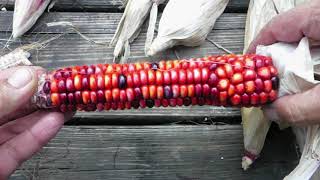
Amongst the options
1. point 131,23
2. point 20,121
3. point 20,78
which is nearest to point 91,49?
point 131,23

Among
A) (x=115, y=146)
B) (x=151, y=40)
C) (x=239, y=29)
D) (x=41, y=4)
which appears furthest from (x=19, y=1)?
(x=239, y=29)

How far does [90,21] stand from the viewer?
6.10 ft

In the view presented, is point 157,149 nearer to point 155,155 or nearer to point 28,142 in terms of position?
point 155,155

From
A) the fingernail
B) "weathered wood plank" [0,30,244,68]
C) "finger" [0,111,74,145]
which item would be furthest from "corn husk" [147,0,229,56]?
the fingernail

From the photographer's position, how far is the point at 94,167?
5.15 ft

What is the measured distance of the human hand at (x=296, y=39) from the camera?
128 centimetres

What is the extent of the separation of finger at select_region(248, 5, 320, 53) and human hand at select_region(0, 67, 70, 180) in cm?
59

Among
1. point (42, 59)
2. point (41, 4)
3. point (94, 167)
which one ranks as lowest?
point (94, 167)

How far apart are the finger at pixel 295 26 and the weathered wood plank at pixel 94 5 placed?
0.45 meters

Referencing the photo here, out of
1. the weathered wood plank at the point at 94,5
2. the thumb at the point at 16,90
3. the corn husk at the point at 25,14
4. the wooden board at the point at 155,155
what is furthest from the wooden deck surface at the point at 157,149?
the thumb at the point at 16,90

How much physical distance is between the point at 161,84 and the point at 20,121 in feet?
1.30

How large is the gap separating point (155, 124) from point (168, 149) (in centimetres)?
9

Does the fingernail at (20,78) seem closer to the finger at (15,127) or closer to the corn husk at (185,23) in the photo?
the finger at (15,127)

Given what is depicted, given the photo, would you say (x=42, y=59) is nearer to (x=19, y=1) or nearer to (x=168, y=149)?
(x=19, y=1)
